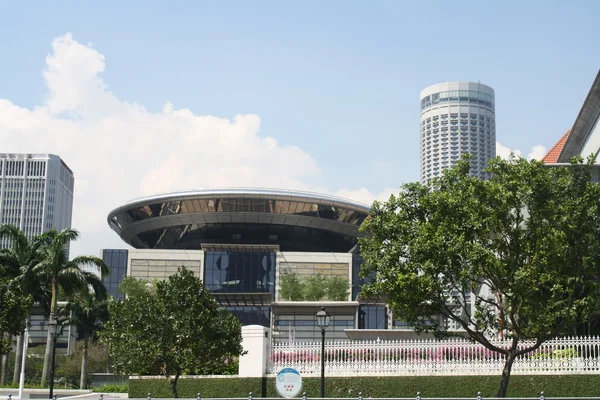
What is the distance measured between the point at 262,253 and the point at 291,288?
21.8 ft

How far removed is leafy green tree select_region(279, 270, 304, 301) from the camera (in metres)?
85.2

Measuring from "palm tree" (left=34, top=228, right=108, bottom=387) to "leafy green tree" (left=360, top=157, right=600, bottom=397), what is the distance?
21.1 metres

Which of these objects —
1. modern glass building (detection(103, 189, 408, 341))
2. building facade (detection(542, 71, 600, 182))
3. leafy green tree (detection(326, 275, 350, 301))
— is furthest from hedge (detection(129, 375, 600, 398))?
leafy green tree (detection(326, 275, 350, 301))

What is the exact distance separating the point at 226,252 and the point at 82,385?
37.9 m

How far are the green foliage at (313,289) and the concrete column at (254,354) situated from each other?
164 feet

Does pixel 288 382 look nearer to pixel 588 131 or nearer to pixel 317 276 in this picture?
pixel 588 131

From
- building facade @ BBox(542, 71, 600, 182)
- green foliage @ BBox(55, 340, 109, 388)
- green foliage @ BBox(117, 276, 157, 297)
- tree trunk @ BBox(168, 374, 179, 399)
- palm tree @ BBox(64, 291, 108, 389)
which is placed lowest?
tree trunk @ BBox(168, 374, 179, 399)

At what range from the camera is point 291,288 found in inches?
3366

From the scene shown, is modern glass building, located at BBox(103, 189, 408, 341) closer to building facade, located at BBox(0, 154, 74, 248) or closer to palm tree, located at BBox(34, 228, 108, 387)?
palm tree, located at BBox(34, 228, 108, 387)

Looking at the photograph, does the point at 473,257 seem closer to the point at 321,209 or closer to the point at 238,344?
the point at 238,344

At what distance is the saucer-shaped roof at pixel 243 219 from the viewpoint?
9150cm

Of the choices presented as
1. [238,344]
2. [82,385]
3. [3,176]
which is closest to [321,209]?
[82,385]

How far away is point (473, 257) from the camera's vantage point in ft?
92.8

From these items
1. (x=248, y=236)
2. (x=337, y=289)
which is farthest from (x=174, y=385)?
(x=248, y=236)
